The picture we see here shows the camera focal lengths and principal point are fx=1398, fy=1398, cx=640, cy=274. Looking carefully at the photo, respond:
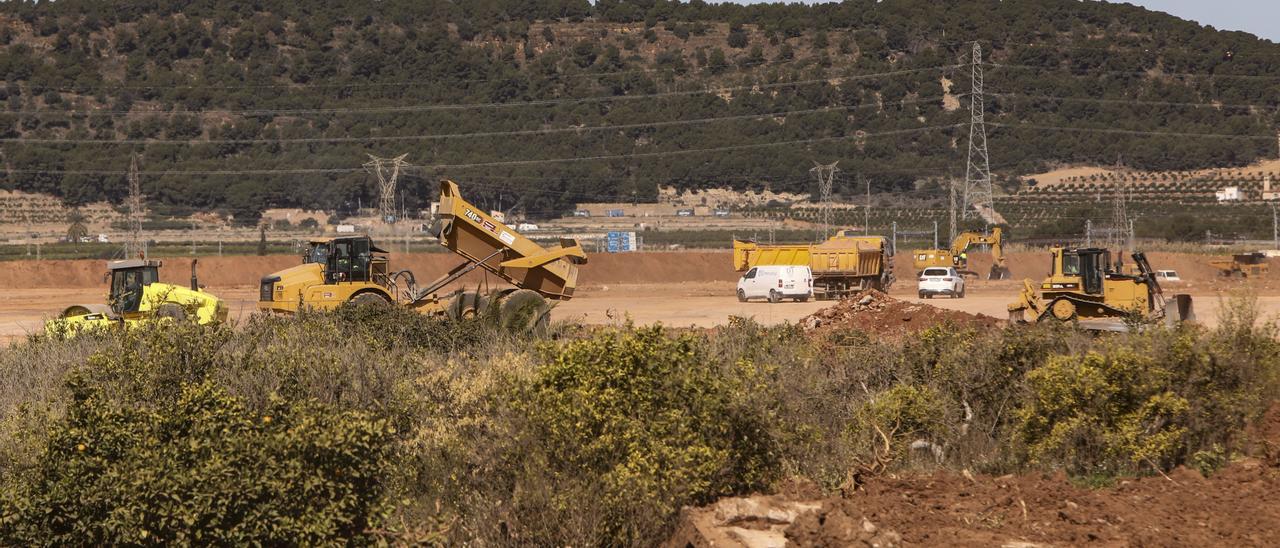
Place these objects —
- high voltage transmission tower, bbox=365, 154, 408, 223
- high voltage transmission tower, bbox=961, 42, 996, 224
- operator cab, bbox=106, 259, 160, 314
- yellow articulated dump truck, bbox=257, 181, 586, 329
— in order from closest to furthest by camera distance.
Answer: operator cab, bbox=106, 259, 160, 314
yellow articulated dump truck, bbox=257, 181, 586, 329
high voltage transmission tower, bbox=365, 154, 408, 223
high voltage transmission tower, bbox=961, 42, 996, 224

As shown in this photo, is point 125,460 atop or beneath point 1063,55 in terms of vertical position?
beneath

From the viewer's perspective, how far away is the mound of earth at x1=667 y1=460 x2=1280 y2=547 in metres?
12.3

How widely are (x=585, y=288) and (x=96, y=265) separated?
22.4 m

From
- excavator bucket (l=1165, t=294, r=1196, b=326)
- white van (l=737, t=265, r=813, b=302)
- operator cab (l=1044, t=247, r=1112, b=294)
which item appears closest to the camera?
excavator bucket (l=1165, t=294, r=1196, b=326)

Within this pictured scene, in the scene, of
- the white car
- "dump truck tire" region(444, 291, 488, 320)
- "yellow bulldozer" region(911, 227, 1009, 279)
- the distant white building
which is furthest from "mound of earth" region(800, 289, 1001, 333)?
Result: the distant white building

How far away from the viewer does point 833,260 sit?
49.7 meters

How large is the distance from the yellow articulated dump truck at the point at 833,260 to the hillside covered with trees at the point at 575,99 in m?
66.3

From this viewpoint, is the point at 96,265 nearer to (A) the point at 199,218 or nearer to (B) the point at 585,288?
(B) the point at 585,288

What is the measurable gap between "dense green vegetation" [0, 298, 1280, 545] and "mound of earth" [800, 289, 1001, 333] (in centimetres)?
821

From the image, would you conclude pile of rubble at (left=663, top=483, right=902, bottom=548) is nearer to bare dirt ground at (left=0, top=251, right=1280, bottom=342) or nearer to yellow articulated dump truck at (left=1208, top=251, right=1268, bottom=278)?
bare dirt ground at (left=0, top=251, right=1280, bottom=342)

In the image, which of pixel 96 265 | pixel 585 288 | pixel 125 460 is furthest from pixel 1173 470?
pixel 96 265

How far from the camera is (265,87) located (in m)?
158

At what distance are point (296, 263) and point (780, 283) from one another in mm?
26273

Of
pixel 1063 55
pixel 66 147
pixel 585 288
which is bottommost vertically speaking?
pixel 585 288
